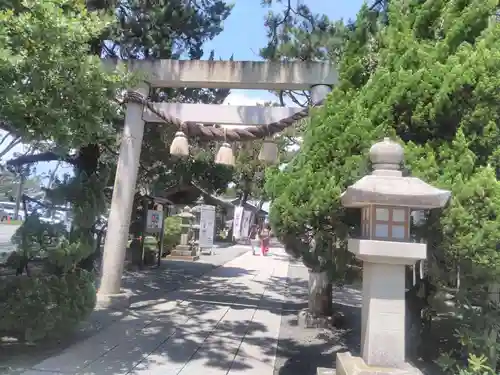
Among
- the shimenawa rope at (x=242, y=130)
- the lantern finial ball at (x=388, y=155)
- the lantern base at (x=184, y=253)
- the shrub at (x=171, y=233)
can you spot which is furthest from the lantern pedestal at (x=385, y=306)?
the shrub at (x=171, y=233)

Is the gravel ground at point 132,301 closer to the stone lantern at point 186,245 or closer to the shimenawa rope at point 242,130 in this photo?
the stone lantern at point 186,245

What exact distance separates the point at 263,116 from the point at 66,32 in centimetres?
441

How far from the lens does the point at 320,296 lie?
7586 millimetres

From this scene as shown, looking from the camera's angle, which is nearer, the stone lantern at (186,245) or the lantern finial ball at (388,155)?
the lantern finial ball at (388,155)

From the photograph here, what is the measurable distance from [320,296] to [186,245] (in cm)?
1213

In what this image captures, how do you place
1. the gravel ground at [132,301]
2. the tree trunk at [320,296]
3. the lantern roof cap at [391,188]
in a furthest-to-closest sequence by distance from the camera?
1. the tree trunk at [320,296]
2. the gravel ground at [132,301]
3. the lantern roof cap at [391,188]

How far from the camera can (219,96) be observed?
10766 millimetres

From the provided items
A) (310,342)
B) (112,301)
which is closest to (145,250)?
(112,301)

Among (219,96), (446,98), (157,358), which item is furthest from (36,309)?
(219,96)

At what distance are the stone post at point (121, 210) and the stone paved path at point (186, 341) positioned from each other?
26.6 inches

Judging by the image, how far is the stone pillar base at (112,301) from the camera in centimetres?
754

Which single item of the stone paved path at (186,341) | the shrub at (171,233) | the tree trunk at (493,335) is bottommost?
the stone paved path at (186,341)

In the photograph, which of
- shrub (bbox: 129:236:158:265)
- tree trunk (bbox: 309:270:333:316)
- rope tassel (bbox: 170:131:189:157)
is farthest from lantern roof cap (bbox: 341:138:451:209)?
shrub (bbox: 129:236:158:265)

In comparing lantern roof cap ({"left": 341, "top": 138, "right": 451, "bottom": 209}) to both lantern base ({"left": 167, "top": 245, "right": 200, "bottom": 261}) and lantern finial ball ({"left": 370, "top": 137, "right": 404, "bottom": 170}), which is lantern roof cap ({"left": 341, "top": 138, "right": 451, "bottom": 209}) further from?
lantern base ({"left": 167, "top": 245, "right": 200, "bottom": 261})
